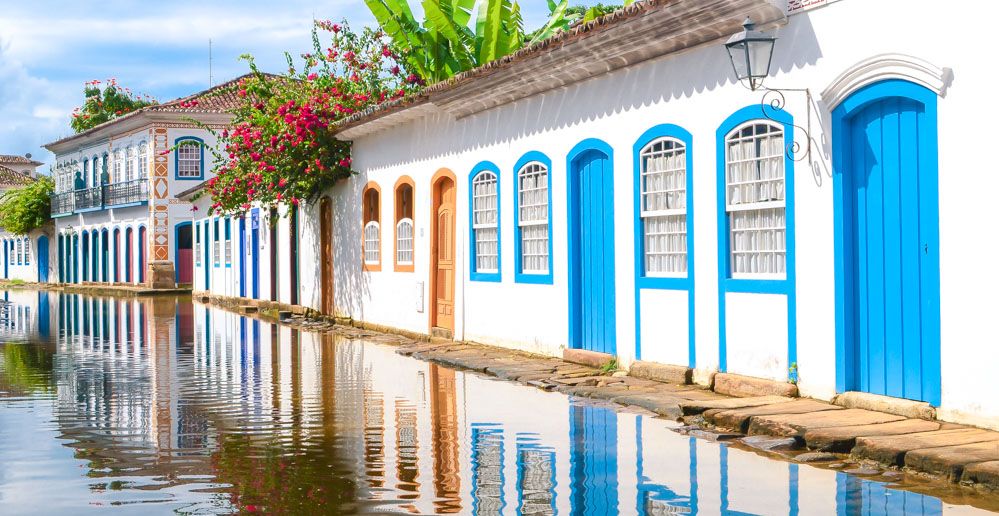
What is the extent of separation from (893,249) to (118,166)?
44.4 metres

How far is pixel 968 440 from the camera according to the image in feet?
24.3

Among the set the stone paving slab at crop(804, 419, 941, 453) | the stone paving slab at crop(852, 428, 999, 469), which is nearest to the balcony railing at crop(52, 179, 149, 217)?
the stone paving slab at crop(804, 419, 941, 453)

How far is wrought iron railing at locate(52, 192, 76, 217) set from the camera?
5481cm

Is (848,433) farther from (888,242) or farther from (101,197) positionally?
(101,197)

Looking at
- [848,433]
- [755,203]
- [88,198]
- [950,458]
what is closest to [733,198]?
[755,203]

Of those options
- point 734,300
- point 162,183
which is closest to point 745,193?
point 734,300

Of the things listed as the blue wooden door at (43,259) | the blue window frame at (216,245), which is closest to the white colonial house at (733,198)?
the blue window frame at (216,245)

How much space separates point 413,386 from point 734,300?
130 inches

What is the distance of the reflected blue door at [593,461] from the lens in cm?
624

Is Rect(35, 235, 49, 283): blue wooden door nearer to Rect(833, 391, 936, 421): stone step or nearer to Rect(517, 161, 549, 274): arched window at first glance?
Rect(517, 161, 549, 274): arched window

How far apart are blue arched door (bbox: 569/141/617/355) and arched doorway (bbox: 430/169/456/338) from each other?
3.84 metres

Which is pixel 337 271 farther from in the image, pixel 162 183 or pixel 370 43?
pixel 162 183

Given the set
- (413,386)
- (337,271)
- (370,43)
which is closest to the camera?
(413,386)

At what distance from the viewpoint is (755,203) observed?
34.4 feet
